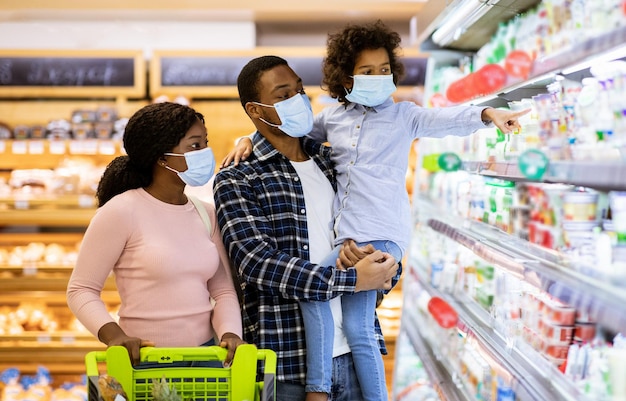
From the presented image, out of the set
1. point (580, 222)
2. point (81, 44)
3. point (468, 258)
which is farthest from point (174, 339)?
point (81, 44)

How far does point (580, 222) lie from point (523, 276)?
9.7 inches

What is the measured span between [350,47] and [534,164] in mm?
809

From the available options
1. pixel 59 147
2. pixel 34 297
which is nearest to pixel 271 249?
pixel 59 147

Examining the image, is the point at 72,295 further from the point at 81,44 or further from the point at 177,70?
the point at 81,44

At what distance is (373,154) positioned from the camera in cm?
250

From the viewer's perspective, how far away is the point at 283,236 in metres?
2.27

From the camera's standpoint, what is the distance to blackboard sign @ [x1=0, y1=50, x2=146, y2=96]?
18.6ft

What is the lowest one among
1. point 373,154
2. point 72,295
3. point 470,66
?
point 72,295

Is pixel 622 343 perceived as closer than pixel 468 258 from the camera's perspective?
Yes

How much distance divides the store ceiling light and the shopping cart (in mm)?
1716

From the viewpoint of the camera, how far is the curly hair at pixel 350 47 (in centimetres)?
258

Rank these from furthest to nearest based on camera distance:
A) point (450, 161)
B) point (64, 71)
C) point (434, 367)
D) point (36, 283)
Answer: point (64, 71) → point (36, 283) → point (434, 367) → point (450, 161)

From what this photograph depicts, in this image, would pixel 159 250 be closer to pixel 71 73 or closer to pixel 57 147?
pixel 57 147

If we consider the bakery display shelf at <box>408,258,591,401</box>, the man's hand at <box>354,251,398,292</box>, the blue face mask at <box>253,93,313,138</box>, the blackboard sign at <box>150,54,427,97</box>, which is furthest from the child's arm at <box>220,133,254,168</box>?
the blackboard sign at <box>150,54,427,97</box>
